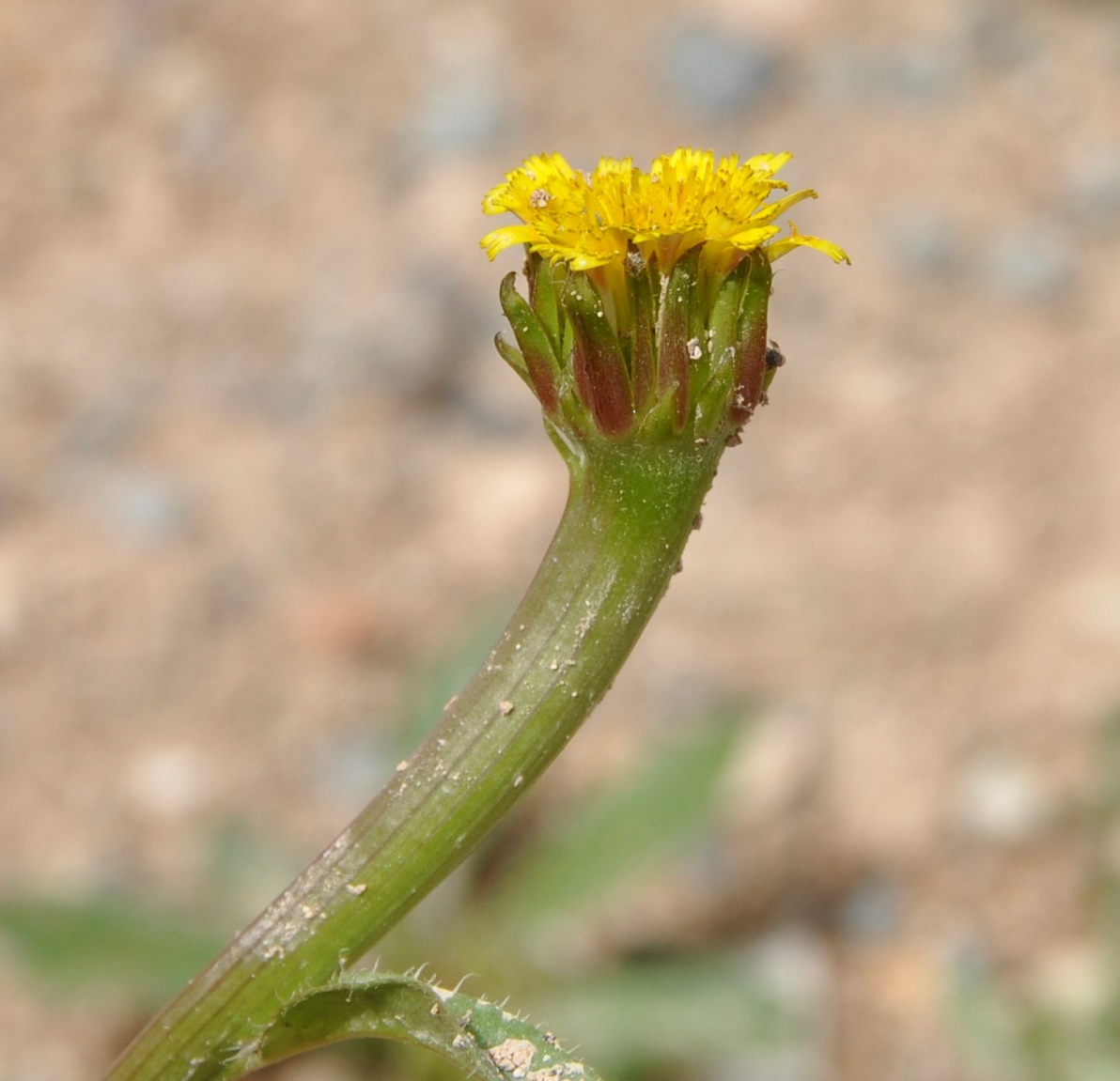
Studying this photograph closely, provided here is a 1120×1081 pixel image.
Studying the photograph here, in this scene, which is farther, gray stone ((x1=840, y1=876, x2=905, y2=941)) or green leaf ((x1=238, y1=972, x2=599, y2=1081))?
gray stone ((x1=840, y1=876, x2=905, y2=941))

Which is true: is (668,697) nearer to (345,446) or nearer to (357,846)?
(345,446)

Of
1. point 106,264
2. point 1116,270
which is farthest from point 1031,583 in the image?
point 106,264

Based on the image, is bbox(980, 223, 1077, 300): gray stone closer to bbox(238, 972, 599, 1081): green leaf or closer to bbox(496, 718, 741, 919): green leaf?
bbox(496, 718, 741, 919): green leaf

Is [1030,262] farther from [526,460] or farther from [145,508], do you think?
[145,508]

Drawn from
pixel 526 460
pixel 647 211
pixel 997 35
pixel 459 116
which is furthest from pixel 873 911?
pixel 997 35

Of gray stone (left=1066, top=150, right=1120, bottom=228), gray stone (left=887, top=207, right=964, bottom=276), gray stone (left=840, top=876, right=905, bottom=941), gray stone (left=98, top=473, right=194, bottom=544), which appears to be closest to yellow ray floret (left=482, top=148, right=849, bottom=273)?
gray stone (left=840, top=876, right=905, bottom=941)

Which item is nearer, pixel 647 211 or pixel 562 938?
pixel 647 211

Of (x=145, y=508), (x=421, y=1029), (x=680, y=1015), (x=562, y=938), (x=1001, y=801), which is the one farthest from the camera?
(x=145, y=508)
